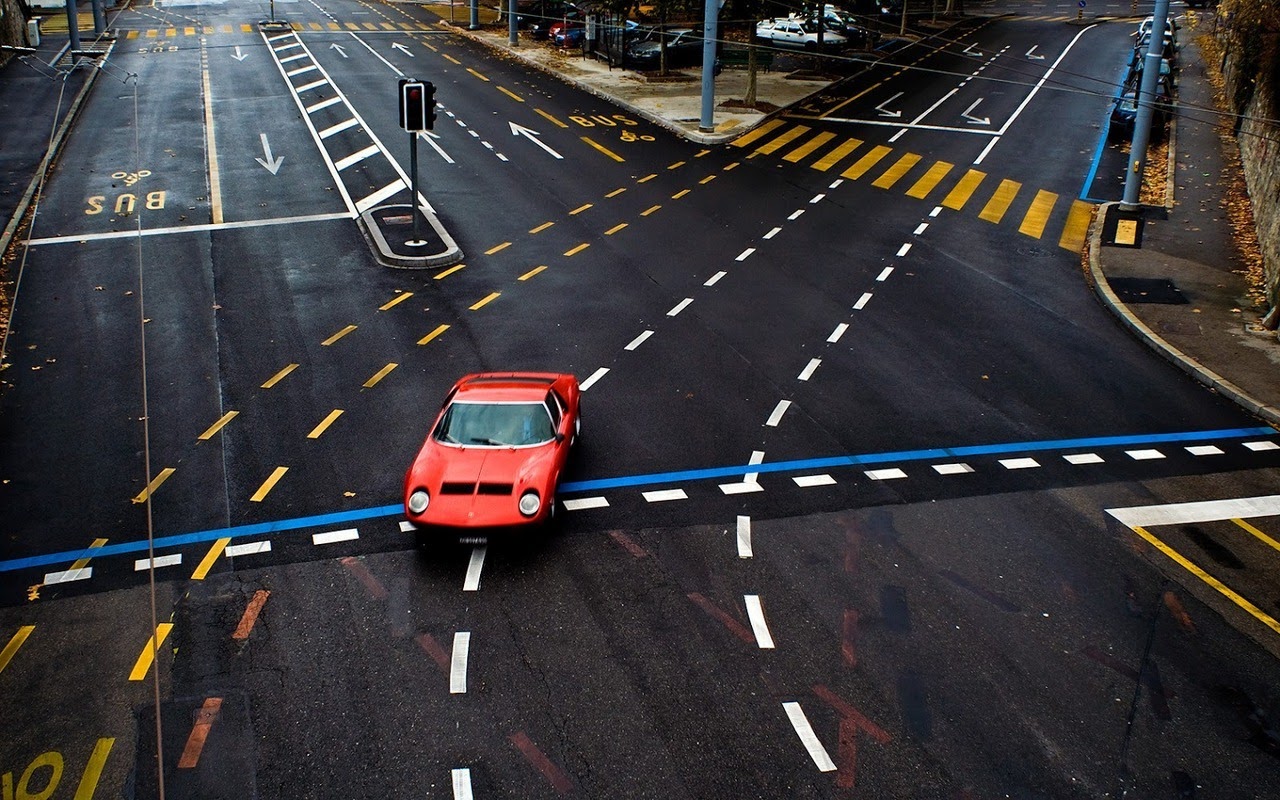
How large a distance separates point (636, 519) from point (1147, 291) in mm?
14239

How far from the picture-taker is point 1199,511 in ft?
43.3

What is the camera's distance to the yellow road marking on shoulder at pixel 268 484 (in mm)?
12859

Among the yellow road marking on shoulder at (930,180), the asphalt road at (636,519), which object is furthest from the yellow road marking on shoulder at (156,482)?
the yellow road marking on shoulder at (930,180)

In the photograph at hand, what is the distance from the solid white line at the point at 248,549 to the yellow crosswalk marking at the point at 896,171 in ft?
71.7

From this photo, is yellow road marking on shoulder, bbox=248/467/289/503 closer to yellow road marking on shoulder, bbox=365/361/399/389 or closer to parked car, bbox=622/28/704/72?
yellow road marking on shoulder, bbox=365/361/399/389

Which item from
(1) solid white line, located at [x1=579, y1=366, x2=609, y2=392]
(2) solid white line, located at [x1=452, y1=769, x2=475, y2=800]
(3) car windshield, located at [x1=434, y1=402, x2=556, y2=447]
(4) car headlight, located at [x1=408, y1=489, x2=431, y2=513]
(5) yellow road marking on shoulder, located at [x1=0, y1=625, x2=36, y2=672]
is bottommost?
(5) yellow road marking on shoulder, located at [x1=0, y1=625, x2=36, y2=672]

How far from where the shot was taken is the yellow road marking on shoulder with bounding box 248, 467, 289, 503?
506 inches

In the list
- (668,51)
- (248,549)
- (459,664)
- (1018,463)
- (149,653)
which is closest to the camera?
(459,664)

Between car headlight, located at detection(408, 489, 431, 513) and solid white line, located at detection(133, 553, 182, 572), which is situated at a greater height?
car headlight, located at detection(408, 489, 431, 513)

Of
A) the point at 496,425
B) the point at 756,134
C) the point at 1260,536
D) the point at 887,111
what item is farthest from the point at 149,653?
the point at 887,111

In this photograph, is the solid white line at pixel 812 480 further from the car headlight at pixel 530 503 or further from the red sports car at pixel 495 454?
the car headlight at pixel 530 503

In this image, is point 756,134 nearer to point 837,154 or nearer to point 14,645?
point 837,154

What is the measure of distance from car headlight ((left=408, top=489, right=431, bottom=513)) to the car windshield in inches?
43.9

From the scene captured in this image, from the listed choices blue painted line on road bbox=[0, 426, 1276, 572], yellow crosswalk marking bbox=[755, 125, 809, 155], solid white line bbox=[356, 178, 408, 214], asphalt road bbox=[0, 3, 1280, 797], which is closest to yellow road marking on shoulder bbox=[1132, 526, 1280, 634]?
asphalt road bbox=[0, 3, 1280, 797]
